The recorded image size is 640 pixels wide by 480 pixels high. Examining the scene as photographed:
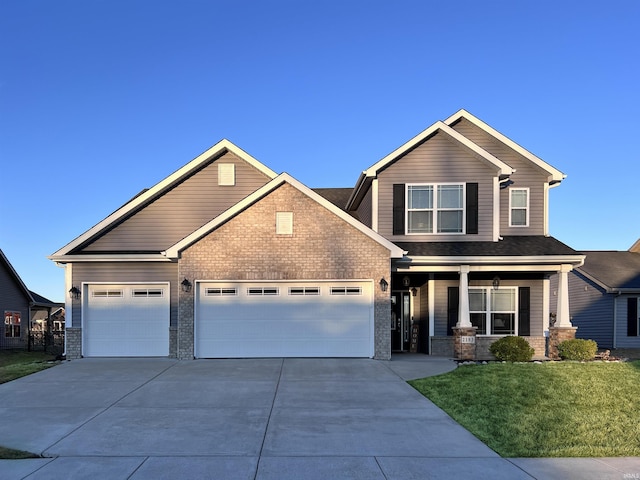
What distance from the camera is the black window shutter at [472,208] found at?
15.8 metres

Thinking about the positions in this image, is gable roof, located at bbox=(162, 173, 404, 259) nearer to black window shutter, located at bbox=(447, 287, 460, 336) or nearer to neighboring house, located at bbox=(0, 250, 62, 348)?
black window shutter, located at bbox=(447, 287, 460, 336)

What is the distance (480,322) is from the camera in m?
16.0

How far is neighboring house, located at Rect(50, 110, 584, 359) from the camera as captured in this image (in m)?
14.1

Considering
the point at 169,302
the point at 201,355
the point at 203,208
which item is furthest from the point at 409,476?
the point at 203,208

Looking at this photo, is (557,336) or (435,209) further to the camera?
(435,209)

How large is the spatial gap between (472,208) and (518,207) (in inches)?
77.5

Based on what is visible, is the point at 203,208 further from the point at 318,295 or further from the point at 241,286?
the point at 318,295

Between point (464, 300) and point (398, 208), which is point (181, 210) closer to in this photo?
point (398, 208)

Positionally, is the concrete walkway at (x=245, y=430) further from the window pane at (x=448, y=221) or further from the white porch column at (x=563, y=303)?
the white porch column at (x=563, y=303)

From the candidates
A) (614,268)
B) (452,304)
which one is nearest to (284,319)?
(452,304)

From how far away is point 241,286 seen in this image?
46.7 feet

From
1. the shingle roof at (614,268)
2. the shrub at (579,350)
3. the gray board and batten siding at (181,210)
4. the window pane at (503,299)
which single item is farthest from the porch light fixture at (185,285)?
the shingle roof at (614,268)

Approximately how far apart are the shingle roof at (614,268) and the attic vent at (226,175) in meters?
17.3

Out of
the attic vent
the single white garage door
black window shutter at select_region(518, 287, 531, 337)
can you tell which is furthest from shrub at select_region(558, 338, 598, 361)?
the single white garage door
